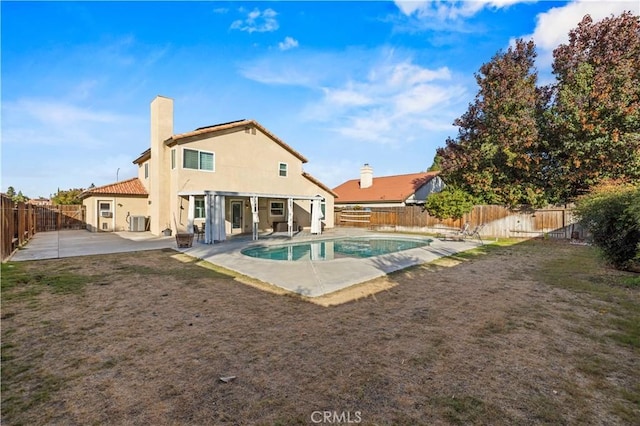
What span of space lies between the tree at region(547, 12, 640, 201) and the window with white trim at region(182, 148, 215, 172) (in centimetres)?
1982

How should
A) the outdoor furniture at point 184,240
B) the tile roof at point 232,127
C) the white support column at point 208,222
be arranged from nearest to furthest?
the outdoor furniture at point 184,240 < the white support column at point 208,222 < the tile roof at point 232,127

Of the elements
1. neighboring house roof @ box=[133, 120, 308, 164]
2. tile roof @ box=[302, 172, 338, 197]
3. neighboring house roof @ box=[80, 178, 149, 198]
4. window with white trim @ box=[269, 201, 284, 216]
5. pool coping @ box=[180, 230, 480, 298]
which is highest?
neighboring house roof @ box=[133, 120, 308, 164]

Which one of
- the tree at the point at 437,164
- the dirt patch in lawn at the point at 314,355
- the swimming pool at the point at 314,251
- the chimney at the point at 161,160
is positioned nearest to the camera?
the dirt patch in lawn at the point at 314,355

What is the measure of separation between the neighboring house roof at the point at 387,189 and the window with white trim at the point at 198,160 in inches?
596

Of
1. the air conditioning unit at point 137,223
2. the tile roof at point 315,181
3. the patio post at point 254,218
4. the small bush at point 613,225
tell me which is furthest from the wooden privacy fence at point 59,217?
the small bush at point 613,225

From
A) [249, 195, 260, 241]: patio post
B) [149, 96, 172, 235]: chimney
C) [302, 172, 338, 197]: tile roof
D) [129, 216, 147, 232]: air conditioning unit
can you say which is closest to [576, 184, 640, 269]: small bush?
[249, 195, 260, 241]: patio post

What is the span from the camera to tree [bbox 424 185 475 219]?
21062 millimetres

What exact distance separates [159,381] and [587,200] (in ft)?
40.0

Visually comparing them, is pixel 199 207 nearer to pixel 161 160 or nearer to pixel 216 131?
pixel 161 160

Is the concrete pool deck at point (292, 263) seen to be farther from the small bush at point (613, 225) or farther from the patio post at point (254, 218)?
the small bush at point (613, 225)

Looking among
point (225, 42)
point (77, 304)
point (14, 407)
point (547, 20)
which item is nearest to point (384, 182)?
point (547, 20)

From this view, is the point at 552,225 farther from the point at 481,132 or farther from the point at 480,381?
the point at 480,381

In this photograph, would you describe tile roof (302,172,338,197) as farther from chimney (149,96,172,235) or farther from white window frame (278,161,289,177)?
chimney (149,96,172,235)

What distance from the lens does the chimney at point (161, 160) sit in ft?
59.1
